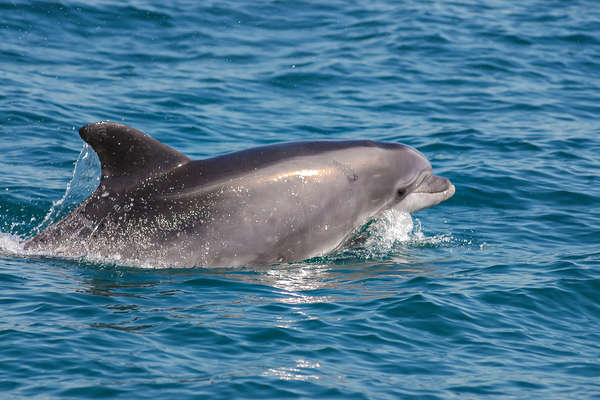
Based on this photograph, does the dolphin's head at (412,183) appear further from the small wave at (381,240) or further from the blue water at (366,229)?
the blue water at (366,229)

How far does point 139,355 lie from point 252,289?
2.24 metres

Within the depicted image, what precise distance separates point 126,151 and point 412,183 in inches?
158

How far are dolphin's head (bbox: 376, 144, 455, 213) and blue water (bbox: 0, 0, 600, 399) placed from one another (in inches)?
11.6

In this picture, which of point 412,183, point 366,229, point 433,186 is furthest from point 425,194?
point 366,229

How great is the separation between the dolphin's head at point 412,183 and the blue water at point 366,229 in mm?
294

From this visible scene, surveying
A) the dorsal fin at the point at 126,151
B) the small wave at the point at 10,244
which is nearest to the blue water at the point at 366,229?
the small wave at the point at 10,244

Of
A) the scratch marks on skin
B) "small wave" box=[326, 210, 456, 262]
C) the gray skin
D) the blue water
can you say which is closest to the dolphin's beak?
"small wave" box=[326, 210, 456, 262]

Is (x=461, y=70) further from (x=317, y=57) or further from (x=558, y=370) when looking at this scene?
(x=558, y=370)

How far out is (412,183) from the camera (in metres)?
12.6

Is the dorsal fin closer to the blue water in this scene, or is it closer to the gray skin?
the gray skin

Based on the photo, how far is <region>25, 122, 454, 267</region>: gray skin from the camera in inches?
430

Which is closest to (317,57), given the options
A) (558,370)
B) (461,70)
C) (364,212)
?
(461,70)

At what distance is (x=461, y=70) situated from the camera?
2536 cm

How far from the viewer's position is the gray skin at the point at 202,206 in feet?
35.9
